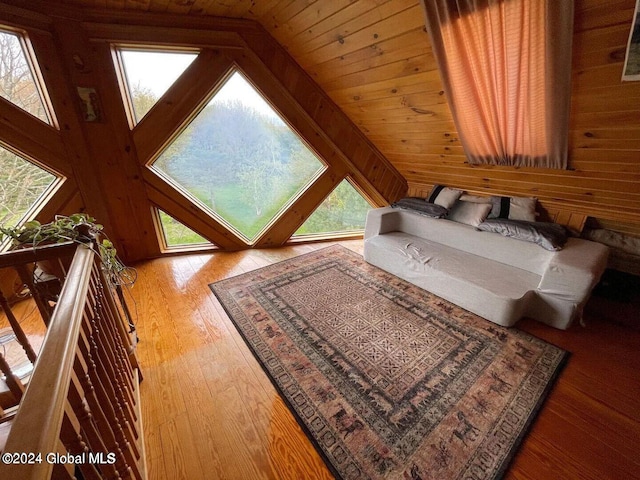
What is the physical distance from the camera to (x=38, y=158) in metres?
2.36

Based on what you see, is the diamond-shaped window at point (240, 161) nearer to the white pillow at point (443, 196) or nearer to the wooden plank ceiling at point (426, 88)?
the wooden plank ceiling at point (426, 88)

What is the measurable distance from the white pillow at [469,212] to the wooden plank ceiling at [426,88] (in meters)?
0.18

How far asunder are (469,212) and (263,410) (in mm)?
2565

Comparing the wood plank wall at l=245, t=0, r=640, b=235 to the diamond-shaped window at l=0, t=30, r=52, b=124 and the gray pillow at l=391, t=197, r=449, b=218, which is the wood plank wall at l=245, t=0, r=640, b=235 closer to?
the gray pillow at l=391, t=197, r=449, b=218

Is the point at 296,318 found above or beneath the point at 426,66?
beneath

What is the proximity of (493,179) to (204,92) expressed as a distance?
117 inches

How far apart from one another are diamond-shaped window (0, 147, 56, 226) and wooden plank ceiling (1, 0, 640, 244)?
135 centimetres

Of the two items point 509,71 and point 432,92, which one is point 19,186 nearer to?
point 432,92

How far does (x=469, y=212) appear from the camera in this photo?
2.76 meters

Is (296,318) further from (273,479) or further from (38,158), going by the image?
(38,158)

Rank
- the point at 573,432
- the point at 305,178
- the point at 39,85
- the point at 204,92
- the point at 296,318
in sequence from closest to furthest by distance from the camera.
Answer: the point at 573,432
the point at 296,318
the point at 39,85
the point at 204,92
the point at 305,178

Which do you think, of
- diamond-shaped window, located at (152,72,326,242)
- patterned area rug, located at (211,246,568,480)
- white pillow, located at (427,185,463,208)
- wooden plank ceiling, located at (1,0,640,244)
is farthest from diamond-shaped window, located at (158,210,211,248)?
white pillow, located at (427,185,463,208)

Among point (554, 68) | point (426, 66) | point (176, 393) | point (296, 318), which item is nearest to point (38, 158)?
point (176, 393)

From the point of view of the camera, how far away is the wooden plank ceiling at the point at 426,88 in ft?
4.44
